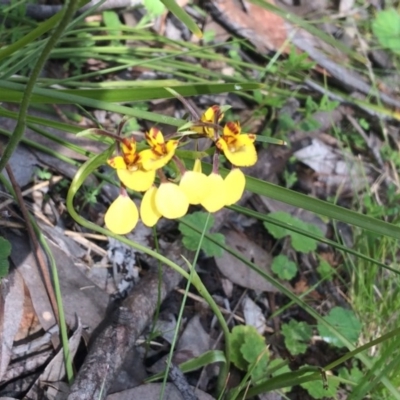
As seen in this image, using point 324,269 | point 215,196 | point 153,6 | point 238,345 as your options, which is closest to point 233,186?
point 215,196

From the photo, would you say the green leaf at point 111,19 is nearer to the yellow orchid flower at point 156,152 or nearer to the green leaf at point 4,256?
the green leaf at point 4,256

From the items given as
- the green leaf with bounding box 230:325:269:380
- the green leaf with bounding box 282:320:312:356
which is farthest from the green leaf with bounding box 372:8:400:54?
the green leaf with bounding box 230:325:269:380

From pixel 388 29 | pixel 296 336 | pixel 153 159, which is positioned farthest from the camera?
pixel 388 29

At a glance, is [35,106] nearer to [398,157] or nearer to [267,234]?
[267,234]

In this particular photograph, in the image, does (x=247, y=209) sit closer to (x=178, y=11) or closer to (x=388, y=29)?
(x=178, y=11)

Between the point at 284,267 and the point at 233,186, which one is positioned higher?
the point at 233,186

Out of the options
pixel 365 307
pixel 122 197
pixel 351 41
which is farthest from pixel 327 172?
pixel 122 197

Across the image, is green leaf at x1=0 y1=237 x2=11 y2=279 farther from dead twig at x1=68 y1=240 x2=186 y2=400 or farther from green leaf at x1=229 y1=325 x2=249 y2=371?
green leaf at x1=229 y1=325 x2=249 y2=371
